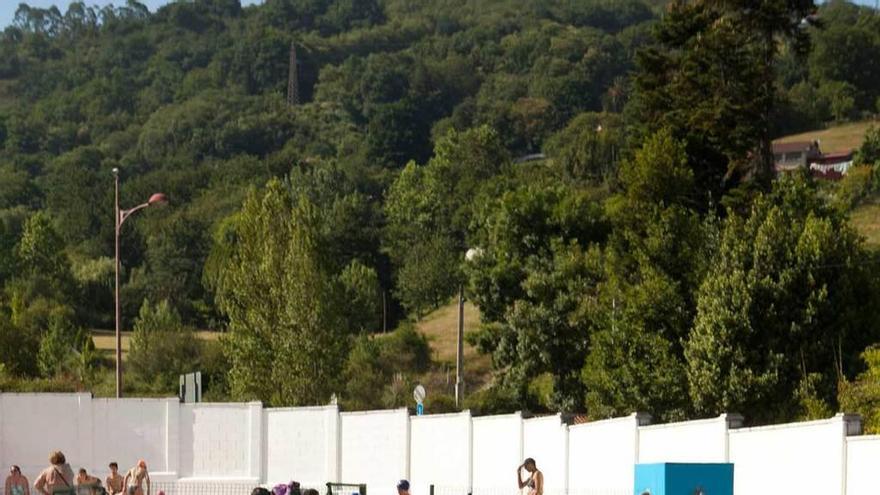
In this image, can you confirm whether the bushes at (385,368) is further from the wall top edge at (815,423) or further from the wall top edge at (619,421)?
the wall top edge at (815,423)

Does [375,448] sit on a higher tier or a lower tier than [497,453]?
lower

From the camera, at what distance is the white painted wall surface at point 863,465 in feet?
93.6

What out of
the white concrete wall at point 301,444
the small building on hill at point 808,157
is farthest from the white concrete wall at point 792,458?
the small building on hill at point 808,157

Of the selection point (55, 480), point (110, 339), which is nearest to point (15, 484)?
point (55, 480)

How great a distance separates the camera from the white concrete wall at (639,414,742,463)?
3381 centimetres

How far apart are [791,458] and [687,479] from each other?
16.9ft

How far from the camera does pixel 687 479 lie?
27031 mm

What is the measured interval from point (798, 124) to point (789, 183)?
411 ft

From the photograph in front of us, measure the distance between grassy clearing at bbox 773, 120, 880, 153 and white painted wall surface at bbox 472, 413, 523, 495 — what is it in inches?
4985

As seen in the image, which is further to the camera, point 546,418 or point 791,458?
point 546,418

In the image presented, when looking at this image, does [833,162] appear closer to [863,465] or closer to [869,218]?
[869,218]

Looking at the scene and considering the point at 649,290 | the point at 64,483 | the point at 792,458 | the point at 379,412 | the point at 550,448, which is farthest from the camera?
the point at 649,290

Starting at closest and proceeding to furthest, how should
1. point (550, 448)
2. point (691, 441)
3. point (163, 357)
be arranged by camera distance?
point (691, 441) → point (550, 448) → point (163, 357)

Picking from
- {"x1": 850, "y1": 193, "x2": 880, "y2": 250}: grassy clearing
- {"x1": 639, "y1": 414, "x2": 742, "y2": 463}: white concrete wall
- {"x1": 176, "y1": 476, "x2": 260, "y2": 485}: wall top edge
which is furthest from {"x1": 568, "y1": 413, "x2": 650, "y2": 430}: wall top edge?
{"x1": 850, "y1": 193, "x2": 880, "y2": 250}: grassy clearing
